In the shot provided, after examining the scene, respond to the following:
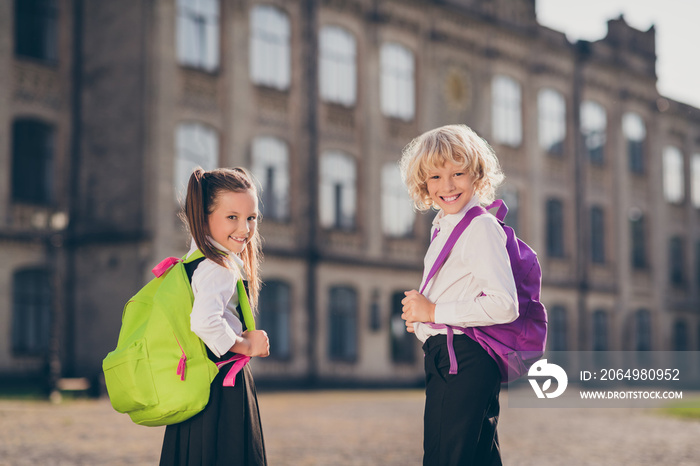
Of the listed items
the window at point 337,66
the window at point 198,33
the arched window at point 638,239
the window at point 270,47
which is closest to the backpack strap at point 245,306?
the window at point 198,33

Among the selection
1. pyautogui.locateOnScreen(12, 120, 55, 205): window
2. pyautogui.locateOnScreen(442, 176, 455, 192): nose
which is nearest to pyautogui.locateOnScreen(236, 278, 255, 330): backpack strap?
pyautogui.locateOnScreen(442, 176, 455, 192): nose

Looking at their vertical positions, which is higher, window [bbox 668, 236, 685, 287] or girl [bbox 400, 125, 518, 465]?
window [bbox 668, 236, 685, 287]

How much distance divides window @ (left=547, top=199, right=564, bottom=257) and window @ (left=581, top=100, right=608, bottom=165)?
8.72ft

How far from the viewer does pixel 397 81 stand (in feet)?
95.2

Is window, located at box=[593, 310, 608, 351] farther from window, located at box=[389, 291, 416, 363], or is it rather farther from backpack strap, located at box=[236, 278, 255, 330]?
backpack strap, located at box=[236, 278, 255, 330]

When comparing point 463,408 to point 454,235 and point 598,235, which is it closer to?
point 454,235

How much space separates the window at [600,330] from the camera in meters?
34.6

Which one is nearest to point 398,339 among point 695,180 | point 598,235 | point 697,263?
point 598,235

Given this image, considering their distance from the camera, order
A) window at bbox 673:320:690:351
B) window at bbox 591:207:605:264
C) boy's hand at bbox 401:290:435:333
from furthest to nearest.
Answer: window at bbox 673:320:690:351 → window at bbox 591:207:605:264 → boy's hand at bbox 401:290:435:333

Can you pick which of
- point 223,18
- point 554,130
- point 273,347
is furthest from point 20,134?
point 554,130

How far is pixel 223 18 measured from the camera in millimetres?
24672

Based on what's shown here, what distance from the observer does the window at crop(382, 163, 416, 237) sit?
2847 cm

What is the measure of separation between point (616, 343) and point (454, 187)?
33.2m

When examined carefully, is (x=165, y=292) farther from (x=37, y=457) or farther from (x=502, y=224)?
(x=37, y=457)
